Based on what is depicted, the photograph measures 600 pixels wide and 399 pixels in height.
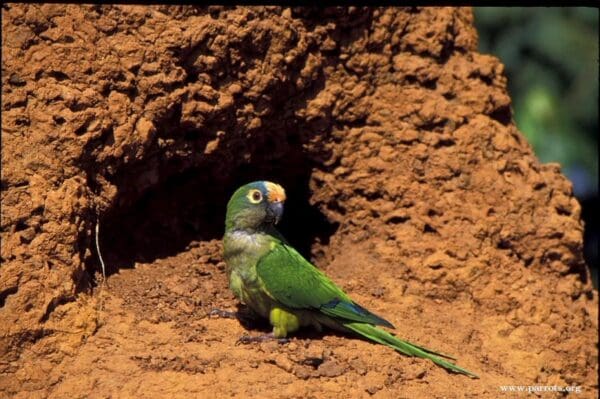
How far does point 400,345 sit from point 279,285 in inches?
33.3

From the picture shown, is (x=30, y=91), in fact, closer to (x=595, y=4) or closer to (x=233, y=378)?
(x=233, y=378)

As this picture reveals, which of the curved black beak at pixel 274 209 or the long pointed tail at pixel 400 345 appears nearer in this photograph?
the long pointed tail at pixel 400 345

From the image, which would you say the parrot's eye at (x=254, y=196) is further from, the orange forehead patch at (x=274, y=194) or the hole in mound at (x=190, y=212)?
the hole in mound at (x=190, y=212)

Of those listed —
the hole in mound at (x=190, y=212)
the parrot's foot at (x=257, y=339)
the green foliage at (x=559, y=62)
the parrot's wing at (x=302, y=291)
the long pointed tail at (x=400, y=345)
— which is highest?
the green foliage at (x=559, y=62)

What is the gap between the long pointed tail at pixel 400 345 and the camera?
5.86 m

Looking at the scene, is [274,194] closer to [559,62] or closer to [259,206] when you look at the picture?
[259,206]

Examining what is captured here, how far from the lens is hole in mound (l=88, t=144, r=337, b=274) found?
21.6 ft

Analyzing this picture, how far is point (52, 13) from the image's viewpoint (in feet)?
19.0

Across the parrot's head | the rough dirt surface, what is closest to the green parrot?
the parrot's head

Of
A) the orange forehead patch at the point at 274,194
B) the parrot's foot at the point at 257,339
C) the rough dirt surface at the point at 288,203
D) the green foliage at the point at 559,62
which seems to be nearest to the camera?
the rough dirt surface at the point at 288,203

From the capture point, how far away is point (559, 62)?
13266 millimetres

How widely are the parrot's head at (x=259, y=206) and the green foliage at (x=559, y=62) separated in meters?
7.17

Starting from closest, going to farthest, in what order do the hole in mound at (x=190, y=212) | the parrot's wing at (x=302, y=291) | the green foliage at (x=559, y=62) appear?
the parrot's wing at (x=302, y=291) < the hole in mound at (x=190, y=212) < the green foliage at (x=559, y=62)

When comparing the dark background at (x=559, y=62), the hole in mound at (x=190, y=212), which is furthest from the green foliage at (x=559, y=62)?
the hole in mound at (x=190, y=212)
